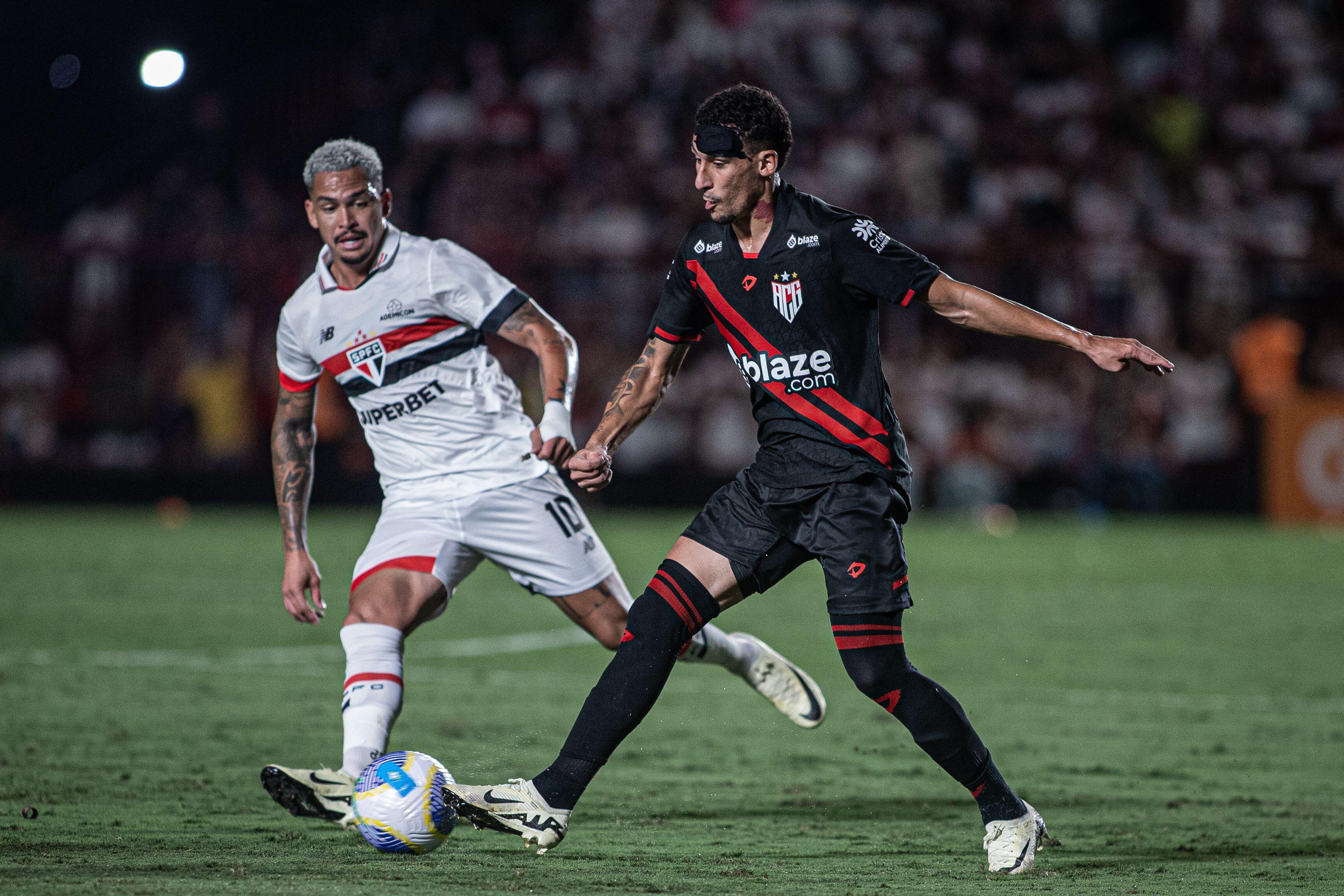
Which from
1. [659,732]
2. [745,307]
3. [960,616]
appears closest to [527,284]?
[960,616]

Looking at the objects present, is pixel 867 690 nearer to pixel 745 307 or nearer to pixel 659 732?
pixel 745 307

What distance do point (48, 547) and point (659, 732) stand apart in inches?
397

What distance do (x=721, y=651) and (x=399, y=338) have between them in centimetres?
176

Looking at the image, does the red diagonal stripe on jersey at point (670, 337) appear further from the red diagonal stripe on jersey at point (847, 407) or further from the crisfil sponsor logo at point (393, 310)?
the crisfil sponsor logo at point (393, 310)

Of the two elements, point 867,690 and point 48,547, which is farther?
point 48,547

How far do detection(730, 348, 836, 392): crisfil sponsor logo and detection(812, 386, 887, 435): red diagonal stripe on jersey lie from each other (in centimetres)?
2

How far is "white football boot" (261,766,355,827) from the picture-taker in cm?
507

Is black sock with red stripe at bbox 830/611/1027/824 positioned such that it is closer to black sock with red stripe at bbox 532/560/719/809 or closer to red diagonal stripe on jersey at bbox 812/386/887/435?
black sock with red stripe at bbox 532/560/719/809

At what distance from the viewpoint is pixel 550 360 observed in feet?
19.4

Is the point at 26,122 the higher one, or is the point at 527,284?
the point at 26,122

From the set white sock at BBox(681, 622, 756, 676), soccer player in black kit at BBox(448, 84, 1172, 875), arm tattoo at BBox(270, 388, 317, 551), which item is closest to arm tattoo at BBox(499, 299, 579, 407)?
soccer player in black kit at BBox(448, 84, 1172, 875)

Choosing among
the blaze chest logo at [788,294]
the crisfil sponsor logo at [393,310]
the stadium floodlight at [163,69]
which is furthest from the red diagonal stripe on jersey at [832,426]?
the stadium floodlight at [163,69]

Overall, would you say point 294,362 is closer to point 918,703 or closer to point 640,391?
point 640,391

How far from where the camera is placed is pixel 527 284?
64.7 ft
